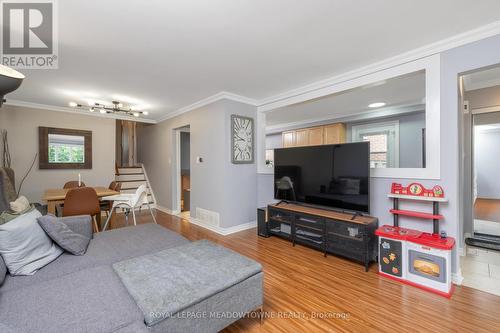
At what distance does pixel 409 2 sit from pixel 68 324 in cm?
→ 295

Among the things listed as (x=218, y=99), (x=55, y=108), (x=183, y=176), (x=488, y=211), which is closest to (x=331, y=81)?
(x=218, y=99)

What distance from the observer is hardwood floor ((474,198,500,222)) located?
183 inches

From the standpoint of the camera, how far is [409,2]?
168 cm

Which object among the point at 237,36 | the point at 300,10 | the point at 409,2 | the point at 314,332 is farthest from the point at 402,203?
the point at 237,36

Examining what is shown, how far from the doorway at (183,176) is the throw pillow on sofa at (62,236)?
3.05 metres

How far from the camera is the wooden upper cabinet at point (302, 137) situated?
583cm

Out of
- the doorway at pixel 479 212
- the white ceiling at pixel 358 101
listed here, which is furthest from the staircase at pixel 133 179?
the doorway at pixel 479 212

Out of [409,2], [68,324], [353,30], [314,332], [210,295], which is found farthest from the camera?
[353,30]

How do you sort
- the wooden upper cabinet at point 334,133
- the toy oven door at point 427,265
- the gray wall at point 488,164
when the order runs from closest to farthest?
1. the toy oven door at point 427,265
2. the wooden upper cabinet at point 334,133
3. the gray wall at point 488,164

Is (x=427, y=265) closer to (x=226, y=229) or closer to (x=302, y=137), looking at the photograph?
(x=226, y=229)

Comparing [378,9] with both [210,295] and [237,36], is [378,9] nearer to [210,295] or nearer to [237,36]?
[237,36]

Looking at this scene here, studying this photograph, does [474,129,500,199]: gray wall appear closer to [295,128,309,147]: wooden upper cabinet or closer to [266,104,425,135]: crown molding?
[266,104,425,135]: crown molding

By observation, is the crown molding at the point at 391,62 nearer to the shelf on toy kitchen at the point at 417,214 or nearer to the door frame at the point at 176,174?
the shelf on toy kitchen at the point at 417,214

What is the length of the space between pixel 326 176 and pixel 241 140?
1650 millimetres
